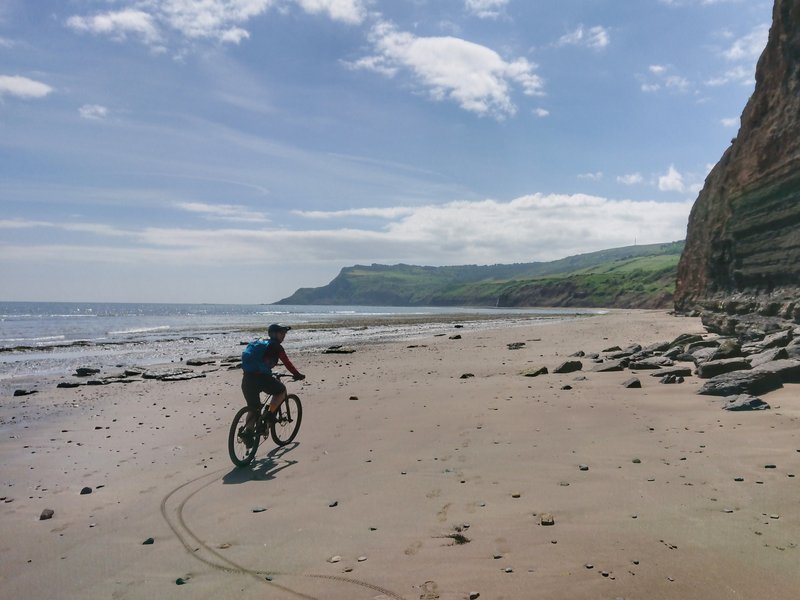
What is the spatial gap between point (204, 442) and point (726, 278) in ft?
138

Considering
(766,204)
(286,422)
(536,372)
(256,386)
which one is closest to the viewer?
(256,386)

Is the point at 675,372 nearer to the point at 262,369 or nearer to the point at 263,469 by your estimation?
the point at 262,369

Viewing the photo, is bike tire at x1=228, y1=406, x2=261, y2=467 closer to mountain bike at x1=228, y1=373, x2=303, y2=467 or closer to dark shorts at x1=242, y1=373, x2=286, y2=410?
mountain bike at x1=228, y1=373, x2=303, y2=467

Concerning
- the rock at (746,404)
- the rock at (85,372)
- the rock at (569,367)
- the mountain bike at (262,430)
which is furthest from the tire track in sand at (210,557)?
the rock at (85,372)

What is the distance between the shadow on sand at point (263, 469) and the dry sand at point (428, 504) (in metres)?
0.07

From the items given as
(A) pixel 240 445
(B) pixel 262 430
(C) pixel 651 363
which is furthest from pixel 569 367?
(A) pixel 240 445

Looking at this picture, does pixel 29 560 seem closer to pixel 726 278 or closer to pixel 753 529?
pixel 753 529

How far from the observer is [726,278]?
132 feet

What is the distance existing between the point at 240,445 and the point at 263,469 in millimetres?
986

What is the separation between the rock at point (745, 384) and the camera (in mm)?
11281

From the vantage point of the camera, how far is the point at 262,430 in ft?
32.7

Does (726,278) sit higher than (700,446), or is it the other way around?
(726,278)

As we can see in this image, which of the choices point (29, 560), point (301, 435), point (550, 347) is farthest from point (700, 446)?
point (550, 347)

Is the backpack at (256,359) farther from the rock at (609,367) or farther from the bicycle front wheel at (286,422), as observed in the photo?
the rock at (609,367)
